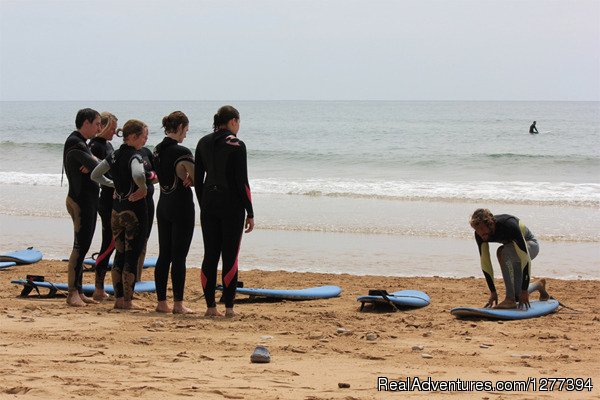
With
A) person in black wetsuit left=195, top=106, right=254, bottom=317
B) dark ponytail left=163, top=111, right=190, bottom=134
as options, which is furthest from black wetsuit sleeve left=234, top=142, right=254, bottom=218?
dark ponytail left=163, top=111, right=190, bottom=134

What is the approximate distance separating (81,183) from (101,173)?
1.12ft

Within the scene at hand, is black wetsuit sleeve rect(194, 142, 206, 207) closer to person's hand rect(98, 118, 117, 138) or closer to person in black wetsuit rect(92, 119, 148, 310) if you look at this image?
person in black wetsuit rect(92, 119, 148, 310)

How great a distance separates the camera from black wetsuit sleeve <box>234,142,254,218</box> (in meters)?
6.62

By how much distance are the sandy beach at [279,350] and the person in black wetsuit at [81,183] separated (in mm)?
573

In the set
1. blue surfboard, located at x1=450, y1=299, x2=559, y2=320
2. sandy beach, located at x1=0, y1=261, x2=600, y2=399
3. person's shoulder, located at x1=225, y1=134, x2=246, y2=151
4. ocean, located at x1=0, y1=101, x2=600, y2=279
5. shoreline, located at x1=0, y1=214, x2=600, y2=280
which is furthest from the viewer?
ocean, located at x1=0, y1=101, x2=600, y2=279

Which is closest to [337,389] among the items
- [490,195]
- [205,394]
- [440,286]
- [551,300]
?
[205,394]

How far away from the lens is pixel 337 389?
465cm

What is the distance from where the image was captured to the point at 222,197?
263 inches

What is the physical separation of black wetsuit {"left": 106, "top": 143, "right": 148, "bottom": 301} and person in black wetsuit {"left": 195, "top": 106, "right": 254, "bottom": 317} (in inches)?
23.5

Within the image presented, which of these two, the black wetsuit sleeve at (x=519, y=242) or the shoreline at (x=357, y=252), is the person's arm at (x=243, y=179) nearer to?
the black wetsuit sleeve at (x=519, y=242)

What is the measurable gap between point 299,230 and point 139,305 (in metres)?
6.14

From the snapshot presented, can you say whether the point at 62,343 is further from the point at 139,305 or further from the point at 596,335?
the point at 596,335

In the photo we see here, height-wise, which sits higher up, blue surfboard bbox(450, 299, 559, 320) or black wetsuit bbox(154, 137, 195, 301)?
black wetsuit bbox(154, 137, 195, 301)

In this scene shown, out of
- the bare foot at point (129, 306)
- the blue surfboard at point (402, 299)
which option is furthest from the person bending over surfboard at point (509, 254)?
the bare foot at point (129, 306)
